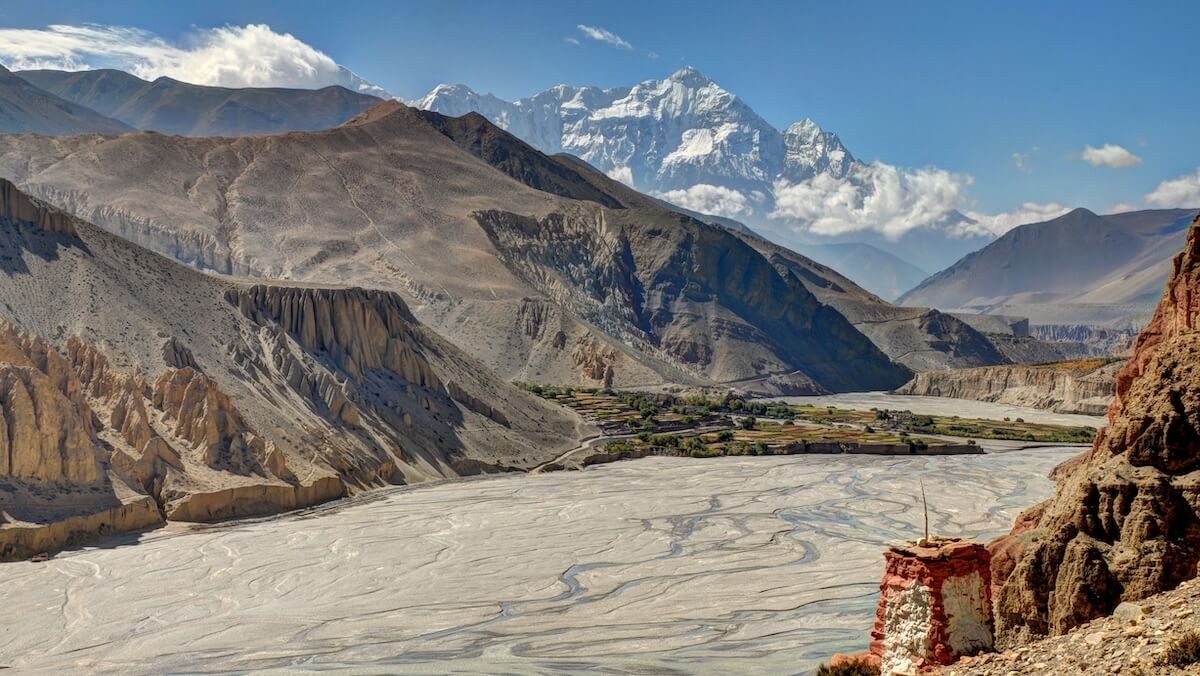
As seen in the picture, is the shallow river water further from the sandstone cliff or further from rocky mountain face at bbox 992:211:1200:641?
the sandstone cliff

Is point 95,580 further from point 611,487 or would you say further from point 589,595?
point 611,487

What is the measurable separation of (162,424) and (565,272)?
129 m

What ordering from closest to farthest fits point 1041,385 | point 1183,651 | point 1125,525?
point 1183,651 < point 1125,525 < point 1041,385

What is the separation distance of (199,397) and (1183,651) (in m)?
63.8

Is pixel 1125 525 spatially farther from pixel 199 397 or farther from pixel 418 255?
pixel 418 255

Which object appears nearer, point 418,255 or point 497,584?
point 497,584

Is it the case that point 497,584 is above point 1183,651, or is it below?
below

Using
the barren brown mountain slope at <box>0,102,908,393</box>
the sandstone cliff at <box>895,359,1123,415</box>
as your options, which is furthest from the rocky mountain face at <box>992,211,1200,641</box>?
the sandstone cliff at <box>895,359,1123,415</box>

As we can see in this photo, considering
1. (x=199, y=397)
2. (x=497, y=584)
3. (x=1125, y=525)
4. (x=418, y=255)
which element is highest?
(x=418, y=255)

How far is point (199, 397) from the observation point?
229 feet

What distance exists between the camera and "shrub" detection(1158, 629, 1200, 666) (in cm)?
1471

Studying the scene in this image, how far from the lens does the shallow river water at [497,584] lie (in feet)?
125

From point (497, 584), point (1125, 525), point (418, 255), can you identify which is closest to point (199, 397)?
point (497, 584)

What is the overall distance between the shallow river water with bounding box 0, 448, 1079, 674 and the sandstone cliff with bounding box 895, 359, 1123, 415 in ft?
272
